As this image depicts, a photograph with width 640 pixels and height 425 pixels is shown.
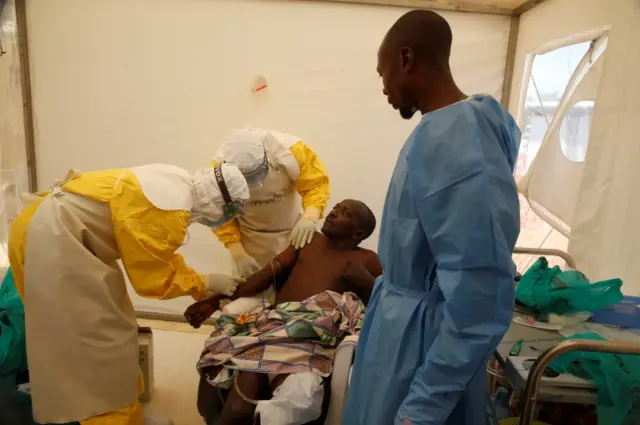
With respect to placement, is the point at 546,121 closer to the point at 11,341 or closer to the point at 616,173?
the point at 616,173

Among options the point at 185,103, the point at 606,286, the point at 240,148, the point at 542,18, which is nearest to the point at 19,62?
the point at 185,103

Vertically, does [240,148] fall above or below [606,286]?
above

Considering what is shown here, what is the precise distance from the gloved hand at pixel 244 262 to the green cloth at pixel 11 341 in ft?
3.04

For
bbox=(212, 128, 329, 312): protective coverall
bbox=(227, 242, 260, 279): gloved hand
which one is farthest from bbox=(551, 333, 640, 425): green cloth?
bbox=(227, 242, 260, 279): gloved hand

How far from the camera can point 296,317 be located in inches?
67.5

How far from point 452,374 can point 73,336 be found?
1.26 meters

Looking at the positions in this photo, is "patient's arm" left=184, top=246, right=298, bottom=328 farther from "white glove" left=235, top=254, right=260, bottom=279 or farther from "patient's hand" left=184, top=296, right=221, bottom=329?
"white glove" left=235, top=254, right=260, bottom=279

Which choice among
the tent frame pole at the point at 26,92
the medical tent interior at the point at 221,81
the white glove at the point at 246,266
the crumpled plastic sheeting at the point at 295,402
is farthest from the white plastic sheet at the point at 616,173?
the tent frame pole at the point at 26,92

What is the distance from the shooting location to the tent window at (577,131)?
1960 mm

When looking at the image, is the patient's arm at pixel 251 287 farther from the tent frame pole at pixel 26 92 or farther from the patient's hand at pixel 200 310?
the tent frame pole at pixel 26 92

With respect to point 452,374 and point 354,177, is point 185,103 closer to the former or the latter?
point 354,177

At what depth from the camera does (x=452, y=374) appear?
884 millimetres

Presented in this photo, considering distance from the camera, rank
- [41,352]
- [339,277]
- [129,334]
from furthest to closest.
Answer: [339,277]
[129,334]
[41,352]

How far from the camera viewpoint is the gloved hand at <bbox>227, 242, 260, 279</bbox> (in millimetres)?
2311
